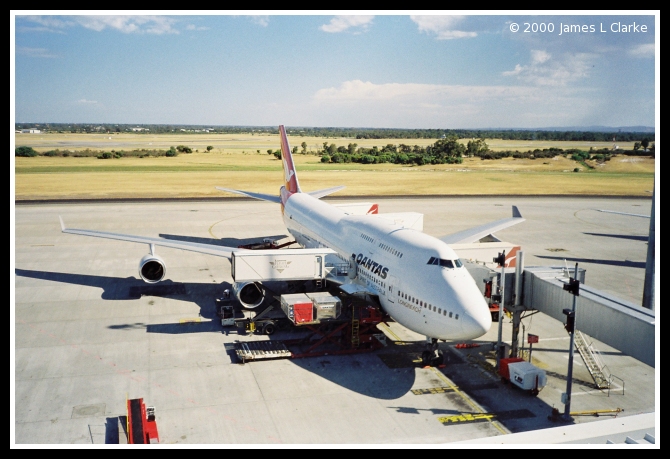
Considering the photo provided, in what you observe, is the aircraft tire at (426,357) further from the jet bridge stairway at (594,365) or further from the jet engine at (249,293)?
the jet engine at (249,293)

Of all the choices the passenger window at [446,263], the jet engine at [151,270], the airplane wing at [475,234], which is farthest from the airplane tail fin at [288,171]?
the passenger window at [446,263]

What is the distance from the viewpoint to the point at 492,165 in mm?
142875

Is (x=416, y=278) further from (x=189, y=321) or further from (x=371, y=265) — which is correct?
(x=189, y=321)

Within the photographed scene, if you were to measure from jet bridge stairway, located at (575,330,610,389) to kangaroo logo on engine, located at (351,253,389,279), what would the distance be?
337 inches

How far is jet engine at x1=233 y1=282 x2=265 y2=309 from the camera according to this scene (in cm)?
2911

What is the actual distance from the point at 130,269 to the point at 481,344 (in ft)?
84.1

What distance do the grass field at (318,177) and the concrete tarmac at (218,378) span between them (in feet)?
165

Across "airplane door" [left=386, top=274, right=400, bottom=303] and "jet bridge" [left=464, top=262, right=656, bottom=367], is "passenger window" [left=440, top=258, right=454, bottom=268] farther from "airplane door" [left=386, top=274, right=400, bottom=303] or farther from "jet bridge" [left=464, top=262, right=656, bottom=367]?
"jet bridge" [left=464, top=262, right=656, bottom=367]

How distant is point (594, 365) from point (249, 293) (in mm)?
16280

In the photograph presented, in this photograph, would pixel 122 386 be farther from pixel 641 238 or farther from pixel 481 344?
pixel 641 238

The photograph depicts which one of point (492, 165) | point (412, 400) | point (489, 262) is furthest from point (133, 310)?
point (492, 165)

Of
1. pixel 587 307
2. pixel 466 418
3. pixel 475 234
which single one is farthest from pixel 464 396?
pixel 475 234

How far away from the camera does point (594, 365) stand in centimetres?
2434

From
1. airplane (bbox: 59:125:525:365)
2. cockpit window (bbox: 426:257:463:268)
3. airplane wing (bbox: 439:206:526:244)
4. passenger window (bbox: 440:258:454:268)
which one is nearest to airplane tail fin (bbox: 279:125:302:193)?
airplane (bbox: 59:125:525:365)
